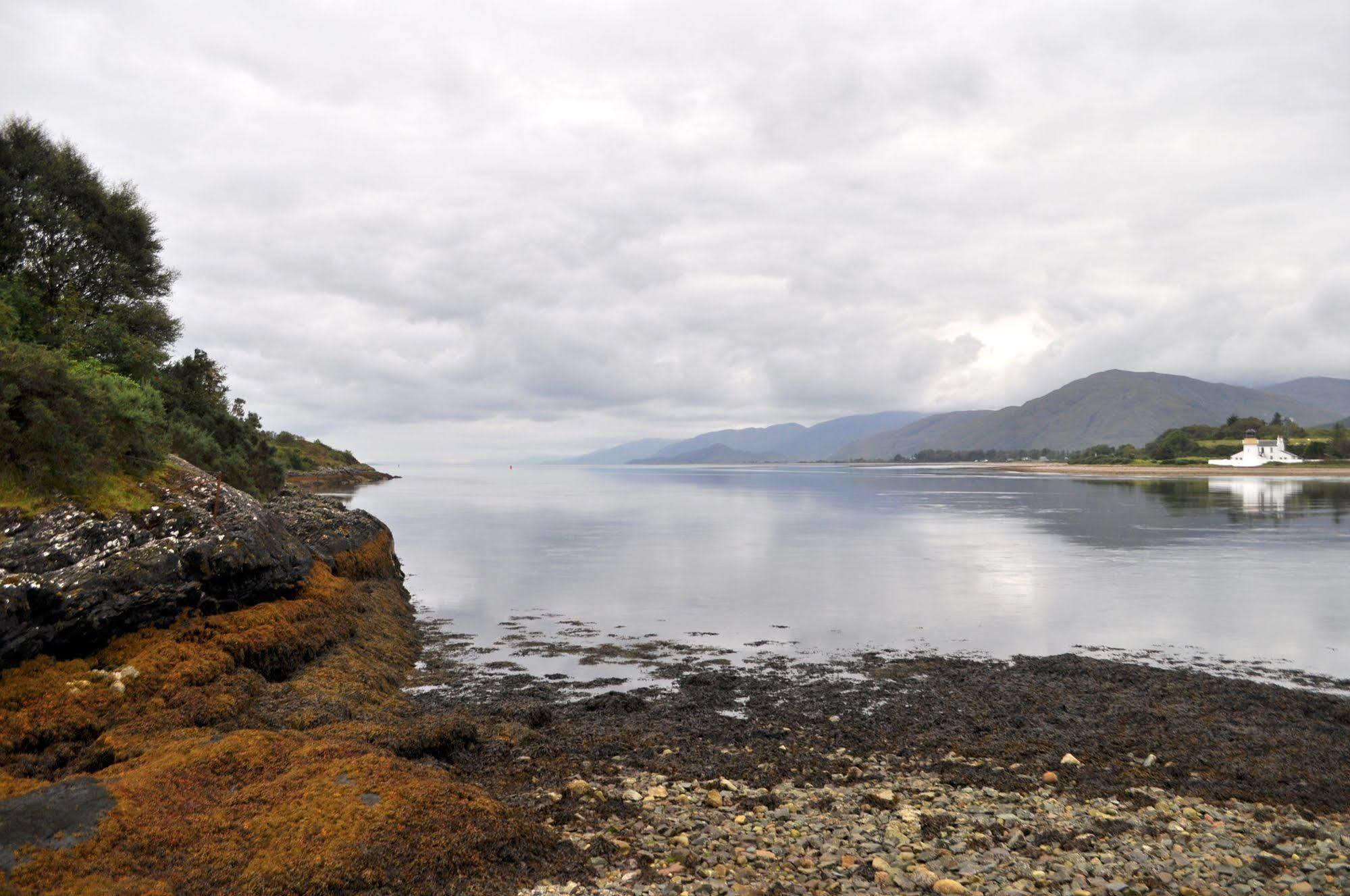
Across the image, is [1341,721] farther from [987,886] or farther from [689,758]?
[689,758]

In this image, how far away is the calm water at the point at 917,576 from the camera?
753 inches

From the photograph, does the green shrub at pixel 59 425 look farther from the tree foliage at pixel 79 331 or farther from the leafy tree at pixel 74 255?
the leafy tree at pixel 74 255

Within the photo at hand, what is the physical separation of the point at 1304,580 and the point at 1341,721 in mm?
18707

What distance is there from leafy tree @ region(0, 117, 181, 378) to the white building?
560 ft

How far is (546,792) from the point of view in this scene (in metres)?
8.41

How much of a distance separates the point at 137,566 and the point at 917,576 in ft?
82.5

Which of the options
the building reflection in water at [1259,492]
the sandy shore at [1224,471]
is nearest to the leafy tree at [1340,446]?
the sandy shore at [1224,471]

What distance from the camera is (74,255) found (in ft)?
89.5

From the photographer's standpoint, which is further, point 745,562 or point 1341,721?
point 745,562

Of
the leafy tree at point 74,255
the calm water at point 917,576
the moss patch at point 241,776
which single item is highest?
the leafy tree at point 74,255

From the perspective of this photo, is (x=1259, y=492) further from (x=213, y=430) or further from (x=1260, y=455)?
(x=213, y=430)

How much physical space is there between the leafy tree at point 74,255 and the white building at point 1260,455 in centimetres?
17083

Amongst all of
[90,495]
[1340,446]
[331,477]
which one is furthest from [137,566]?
[1340,446]

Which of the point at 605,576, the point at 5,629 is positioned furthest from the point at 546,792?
the point at 605,576
